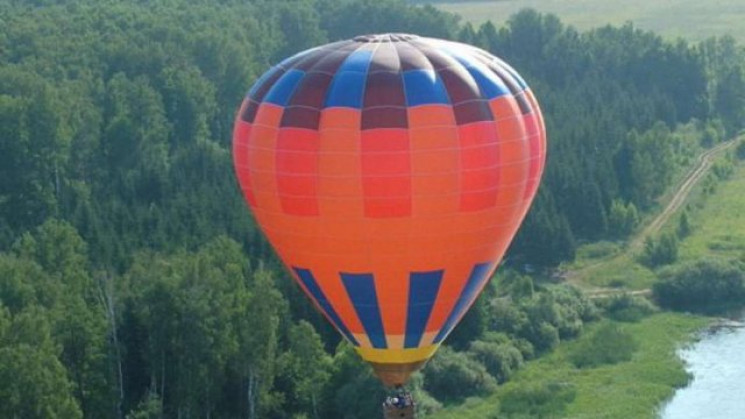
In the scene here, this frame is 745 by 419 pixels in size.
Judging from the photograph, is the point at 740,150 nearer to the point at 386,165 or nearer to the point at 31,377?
the point at 31,377

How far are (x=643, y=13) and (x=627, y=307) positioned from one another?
3215 inches

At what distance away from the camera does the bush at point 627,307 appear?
55281 mm

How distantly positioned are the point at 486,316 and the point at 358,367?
7.83 m

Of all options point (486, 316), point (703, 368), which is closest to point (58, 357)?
point (486, 316)

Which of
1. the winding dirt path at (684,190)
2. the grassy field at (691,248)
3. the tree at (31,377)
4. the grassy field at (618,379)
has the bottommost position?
the grassy field at (618,379)

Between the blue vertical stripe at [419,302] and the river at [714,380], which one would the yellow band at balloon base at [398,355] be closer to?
the blue vertical stripe at [419,302]

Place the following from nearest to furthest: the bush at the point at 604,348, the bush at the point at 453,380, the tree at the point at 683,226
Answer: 1. the bush at the point at 453,380
2. the bush at the point at 604,348
3. the tree at the point at 683,226

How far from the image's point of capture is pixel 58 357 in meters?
40.6

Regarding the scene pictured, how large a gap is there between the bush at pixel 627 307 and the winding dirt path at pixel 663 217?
87 centimetres

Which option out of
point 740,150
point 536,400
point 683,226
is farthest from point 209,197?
point 740,150

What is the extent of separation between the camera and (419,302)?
31906mm

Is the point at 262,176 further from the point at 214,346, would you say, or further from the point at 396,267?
the point at 214,346

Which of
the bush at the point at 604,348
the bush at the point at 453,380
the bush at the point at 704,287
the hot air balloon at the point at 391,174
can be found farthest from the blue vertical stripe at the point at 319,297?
the bush at the point at 704,287

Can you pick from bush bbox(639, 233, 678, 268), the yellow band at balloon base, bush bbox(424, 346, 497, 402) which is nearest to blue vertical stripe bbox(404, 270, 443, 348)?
the yellow band at balloon base
